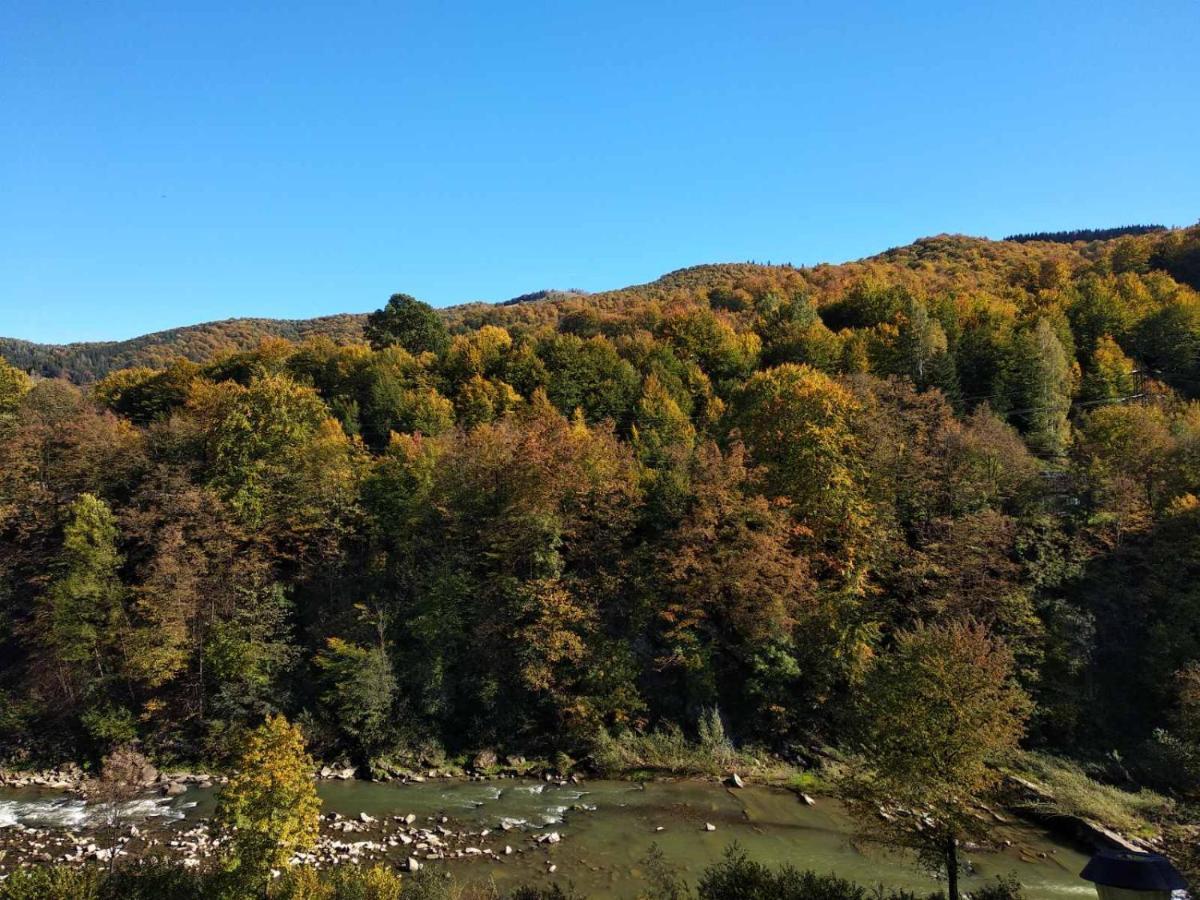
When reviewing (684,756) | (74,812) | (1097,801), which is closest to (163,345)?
(74,812)

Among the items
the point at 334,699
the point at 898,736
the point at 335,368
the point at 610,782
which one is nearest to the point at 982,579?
the point at 898,736

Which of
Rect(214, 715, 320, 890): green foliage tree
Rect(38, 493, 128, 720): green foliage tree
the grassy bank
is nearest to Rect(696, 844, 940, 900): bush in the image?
Rect(214, 715, 320, 890): green foliage tree

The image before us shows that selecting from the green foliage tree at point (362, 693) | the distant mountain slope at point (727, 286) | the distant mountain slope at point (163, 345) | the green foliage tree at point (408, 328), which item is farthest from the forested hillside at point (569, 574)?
the distant mountain slope at point (163, 345)

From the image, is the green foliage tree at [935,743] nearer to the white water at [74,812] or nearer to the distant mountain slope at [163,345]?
the white water at [74,812]

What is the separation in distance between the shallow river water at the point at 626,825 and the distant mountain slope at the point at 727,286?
60177 millimetres

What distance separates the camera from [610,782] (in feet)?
88.3

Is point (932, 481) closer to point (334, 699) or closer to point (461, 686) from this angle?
point (461, 686)

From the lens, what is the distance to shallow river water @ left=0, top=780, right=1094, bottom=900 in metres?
19.5

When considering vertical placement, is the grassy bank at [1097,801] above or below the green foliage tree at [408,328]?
below

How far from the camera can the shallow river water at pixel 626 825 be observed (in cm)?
1945

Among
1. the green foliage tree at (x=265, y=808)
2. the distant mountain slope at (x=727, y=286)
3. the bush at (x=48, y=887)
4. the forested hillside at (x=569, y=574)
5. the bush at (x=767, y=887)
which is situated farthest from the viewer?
the distant mountain slope at (x=727, y=286)

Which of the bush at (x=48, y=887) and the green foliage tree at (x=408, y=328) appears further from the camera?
the green foliage tree at (x=408, y=328)

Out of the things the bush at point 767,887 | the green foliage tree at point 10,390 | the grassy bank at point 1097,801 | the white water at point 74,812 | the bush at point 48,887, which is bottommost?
the white water at point 74,812

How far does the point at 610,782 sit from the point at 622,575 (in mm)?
9308
